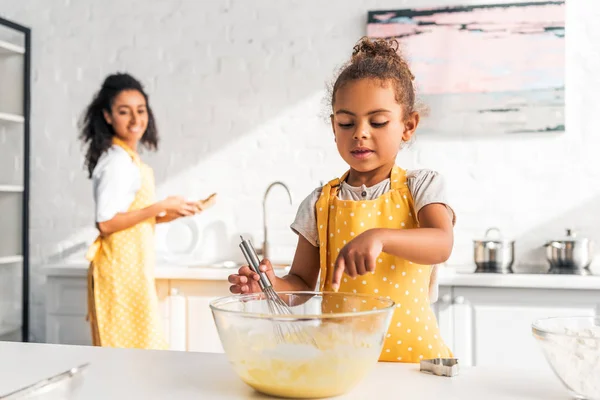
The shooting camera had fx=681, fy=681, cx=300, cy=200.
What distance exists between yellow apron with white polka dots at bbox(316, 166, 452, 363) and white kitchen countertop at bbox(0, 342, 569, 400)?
0.31 meters

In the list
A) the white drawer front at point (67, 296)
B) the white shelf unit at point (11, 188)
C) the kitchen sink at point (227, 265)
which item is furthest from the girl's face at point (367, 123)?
the white shelf unit at point (11, 188)

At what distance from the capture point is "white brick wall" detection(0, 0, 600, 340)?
301cm

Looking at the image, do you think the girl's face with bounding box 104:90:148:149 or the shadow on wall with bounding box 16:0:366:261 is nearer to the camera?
the girl's face with bounding box 104:90:148:149

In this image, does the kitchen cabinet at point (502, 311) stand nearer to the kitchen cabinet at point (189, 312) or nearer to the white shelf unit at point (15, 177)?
the kitchen cabinet at point (189, 312)

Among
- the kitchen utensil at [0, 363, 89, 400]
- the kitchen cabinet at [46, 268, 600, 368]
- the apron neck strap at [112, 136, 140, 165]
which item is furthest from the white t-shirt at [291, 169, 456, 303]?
the apron neck strap at [112, 136, 140, 165]

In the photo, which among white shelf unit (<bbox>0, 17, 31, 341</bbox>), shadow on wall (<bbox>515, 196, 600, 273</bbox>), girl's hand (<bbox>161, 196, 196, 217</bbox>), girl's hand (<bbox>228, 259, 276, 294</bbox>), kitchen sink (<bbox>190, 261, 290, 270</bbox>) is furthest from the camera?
white shelf unit (<bbox>0, 17, 31, 341</bbox>)

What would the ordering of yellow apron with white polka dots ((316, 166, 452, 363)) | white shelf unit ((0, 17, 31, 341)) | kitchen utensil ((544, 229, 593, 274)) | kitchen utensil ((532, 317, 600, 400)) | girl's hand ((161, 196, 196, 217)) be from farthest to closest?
white shelf unit ((0, 17, 31, 341)), kitchen utensil ((544, 229, 593, 274)), girl's hand ((161, 196, 196, 217)), yellow apron with white polka dots ((316, 166, 452, 363)), kitchen utensil ((532, 317, 600, 400))

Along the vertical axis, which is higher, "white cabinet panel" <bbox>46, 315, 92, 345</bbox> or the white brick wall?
the white brick wall

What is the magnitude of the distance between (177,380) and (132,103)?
2.04 meters

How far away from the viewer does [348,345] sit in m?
0.77

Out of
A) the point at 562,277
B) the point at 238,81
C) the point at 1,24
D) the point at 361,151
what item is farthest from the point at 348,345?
the point at 1,24

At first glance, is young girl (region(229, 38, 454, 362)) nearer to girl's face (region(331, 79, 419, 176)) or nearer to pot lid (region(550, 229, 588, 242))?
girl's face (region(331, 79, 419, 176))

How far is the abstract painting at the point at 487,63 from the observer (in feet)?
9.84

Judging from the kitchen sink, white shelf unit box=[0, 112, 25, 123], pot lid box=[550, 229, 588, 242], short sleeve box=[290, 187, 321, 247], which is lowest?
the kitchen sink
